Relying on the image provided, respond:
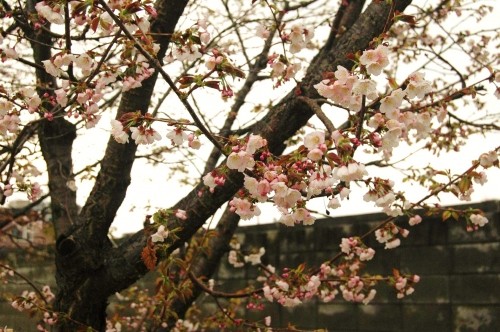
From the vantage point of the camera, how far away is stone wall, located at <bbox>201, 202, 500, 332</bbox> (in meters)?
4.70

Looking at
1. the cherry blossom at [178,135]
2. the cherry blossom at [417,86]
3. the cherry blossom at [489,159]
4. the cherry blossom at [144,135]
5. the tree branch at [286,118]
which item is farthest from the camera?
the tree branch at [286,118]

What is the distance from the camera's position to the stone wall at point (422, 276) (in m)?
4.70

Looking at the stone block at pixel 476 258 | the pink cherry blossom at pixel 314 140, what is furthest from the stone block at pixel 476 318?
the pink cherry blossom at pixel 314 140

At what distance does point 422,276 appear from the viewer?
4.99 meters

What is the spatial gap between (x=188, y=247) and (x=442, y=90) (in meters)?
2.74

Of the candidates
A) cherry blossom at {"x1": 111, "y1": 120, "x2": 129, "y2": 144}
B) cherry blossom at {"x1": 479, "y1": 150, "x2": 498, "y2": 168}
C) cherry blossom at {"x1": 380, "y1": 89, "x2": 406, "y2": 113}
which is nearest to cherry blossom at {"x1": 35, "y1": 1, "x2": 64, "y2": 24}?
cherry blossom at {"x1": 111, "y1": 120, "x2": 129, "y2": 144}

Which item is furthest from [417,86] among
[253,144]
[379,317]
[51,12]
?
[379,317]

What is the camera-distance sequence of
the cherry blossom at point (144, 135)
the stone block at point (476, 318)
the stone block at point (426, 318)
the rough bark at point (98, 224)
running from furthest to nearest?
the stone block at point (426, 318) → the stone block at point (476, 318) → the rough bark at point (98, 224) → the cherry blossom at point (144, 135)

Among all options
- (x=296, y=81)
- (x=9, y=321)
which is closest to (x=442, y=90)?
(x=296, y=81)

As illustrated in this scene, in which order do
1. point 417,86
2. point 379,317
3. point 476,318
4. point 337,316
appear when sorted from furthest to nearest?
1. point 337,316
2. point 379,317
3. point 476,318
4. point 417,86

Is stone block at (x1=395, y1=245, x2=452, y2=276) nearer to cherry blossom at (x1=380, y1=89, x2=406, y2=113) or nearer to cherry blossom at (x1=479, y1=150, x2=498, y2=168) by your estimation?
cherry blossom at (x1=479, y1=150, x2=498, y2=168)

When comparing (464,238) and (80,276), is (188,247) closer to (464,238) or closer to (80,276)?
(80,276)

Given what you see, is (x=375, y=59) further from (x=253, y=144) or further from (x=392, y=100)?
(x=253, y=144)

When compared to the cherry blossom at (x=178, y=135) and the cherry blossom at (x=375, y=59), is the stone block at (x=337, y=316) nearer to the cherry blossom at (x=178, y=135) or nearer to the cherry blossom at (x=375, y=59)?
the cherry blossom at (x=178, y=135)
